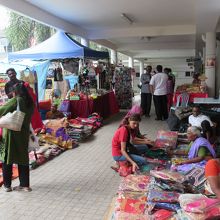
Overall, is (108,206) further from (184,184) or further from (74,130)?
(74,130)

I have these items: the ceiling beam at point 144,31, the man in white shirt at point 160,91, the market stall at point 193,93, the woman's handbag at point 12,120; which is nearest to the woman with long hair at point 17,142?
the woman's handbag at point 12,120

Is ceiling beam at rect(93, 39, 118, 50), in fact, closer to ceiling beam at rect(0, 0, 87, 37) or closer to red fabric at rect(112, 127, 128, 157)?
ceiling beam at rect(0, 0, 87, 37)

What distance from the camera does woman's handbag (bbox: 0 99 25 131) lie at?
370 centimetres

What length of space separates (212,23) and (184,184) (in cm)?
618

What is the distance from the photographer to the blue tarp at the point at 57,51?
8125mm

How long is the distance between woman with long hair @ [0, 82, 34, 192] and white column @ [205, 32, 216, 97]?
748 centimetres

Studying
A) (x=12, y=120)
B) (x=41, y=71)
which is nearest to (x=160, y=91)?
(x=41, y=71)

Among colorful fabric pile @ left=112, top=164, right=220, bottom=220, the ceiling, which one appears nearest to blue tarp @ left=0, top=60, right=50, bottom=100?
the ceiling

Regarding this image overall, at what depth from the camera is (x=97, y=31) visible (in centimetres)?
1112

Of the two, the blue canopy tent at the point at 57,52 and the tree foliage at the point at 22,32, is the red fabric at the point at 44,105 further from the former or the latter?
the tree foliage at the point at 22,32

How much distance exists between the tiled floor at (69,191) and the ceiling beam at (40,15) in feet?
10.1

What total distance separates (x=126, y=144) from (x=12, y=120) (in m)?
1.63

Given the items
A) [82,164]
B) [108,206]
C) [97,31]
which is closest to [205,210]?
[108,206]

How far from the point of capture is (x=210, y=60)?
10289 mm
